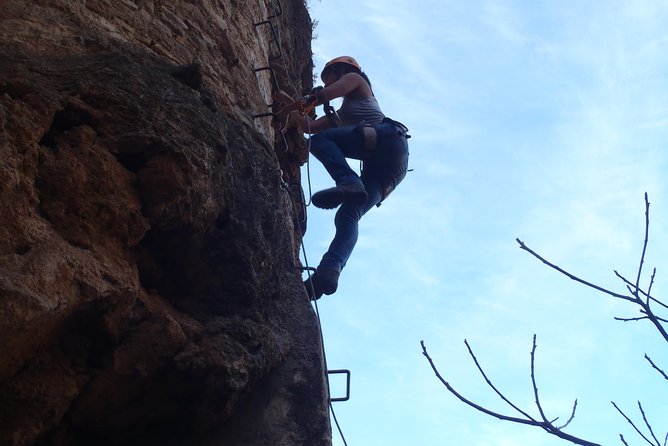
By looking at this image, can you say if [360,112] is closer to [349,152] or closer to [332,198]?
[349,152]

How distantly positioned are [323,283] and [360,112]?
1.81 metres

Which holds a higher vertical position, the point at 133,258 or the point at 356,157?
the point at 356,157

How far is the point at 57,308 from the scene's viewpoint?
8.79ft

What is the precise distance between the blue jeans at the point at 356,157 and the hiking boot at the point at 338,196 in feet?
0.34

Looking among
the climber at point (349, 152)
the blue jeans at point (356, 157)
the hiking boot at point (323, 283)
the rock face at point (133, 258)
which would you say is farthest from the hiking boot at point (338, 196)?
the rock face at point (133, 258)

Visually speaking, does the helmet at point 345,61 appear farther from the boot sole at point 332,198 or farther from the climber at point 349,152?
the boot sole at point 332,198

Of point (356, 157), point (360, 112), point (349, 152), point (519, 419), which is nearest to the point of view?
point (519, 419)

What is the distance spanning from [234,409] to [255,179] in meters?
1.30

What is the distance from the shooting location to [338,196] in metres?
5.47

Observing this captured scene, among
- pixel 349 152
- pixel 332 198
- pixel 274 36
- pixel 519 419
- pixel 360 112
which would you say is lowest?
pixel 519 419

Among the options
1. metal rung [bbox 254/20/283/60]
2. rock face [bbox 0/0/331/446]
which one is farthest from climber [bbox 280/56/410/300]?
rock face [bbox 0/0/331/446]

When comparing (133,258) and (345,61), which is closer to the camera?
(133,258)

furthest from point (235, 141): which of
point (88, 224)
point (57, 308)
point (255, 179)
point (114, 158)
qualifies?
point (57, 308)

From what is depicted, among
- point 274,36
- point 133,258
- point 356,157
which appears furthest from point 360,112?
point 133,258
